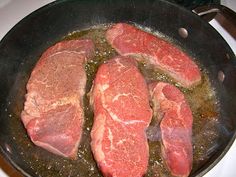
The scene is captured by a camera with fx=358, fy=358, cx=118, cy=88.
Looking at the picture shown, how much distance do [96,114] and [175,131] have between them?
36 centimetres

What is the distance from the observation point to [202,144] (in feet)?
5.57

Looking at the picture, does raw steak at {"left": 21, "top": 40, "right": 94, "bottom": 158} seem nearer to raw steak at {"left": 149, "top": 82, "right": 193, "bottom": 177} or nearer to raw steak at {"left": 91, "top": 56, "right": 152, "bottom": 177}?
raw steak at {"left": 91, "top": 56, "right": 152, "bottom": 177}

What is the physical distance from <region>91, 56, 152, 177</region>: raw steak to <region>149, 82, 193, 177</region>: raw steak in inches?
2.8

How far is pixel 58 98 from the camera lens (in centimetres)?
167

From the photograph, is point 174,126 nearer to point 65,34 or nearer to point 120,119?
point 120,119

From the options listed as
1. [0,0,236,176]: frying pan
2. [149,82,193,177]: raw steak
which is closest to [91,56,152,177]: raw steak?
[149,82,193,177]: raw steak

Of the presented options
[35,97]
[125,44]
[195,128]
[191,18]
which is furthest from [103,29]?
[195,128]

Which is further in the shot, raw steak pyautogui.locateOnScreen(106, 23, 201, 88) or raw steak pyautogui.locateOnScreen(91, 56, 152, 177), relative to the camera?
raw steak pyautogui.locateOnScreen(106, 23, 201, 88)

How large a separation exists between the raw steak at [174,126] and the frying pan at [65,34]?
0.28ft

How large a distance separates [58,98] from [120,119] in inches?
12.3

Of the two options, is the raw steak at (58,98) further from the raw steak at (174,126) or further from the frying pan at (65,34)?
the raw steak at (174,126)

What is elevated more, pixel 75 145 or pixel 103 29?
pixel 103 29

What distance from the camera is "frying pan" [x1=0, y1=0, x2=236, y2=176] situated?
1589 millimetres

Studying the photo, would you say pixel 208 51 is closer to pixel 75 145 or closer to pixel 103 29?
pixel 103 29
